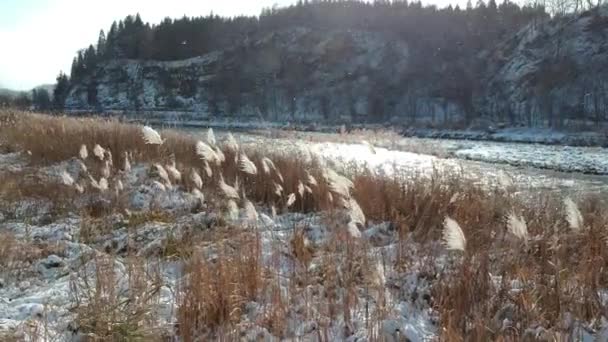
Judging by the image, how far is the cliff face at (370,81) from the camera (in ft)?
158

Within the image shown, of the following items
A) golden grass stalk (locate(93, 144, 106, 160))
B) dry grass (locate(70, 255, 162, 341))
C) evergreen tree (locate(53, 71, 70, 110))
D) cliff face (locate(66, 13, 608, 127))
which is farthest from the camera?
evergreen tree (locate(53, 71, 70, 110))

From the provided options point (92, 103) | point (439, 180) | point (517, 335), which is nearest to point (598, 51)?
point (439, 180)

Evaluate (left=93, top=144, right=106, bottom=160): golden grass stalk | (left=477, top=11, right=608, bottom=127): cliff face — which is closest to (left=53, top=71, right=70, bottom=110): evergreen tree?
(left=477, top=11, right=608, bottom=127): cliff face

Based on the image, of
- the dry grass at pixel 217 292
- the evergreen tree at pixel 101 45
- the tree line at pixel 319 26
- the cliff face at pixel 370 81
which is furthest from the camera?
the evergreen tree at pixel 101 45

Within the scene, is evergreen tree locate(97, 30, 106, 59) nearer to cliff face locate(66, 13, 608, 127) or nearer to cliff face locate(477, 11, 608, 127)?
cliff face locate(66, 13, 608, 127)

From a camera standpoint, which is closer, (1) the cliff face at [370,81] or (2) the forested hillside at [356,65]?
(1) the cliff face at [370,81]

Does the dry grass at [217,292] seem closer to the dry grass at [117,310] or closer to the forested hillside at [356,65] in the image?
the dry grass at [117,310]

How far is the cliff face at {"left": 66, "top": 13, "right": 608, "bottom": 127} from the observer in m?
48.3

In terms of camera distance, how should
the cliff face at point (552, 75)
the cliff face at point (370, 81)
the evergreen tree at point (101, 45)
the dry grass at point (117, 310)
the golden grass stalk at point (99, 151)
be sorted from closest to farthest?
1. the dry grass at point (117, 310)
2. the golden grass stalk at point (99, 151)
3. the cliff face at point (552, 75)
4. the cliff face at point (370, 81)
5. the evergreen tree at point (101, 45)

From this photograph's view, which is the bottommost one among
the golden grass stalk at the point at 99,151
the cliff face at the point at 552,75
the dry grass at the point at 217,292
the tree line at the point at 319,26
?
the dry grass at the point at 217,292

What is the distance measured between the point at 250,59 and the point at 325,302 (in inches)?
3617

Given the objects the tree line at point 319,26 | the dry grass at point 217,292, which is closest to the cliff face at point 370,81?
the tree line at point 319,26

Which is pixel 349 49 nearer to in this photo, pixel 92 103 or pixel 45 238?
pixel 92 103

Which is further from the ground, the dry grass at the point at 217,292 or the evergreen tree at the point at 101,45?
the evergreen tree at the point at 101,45
